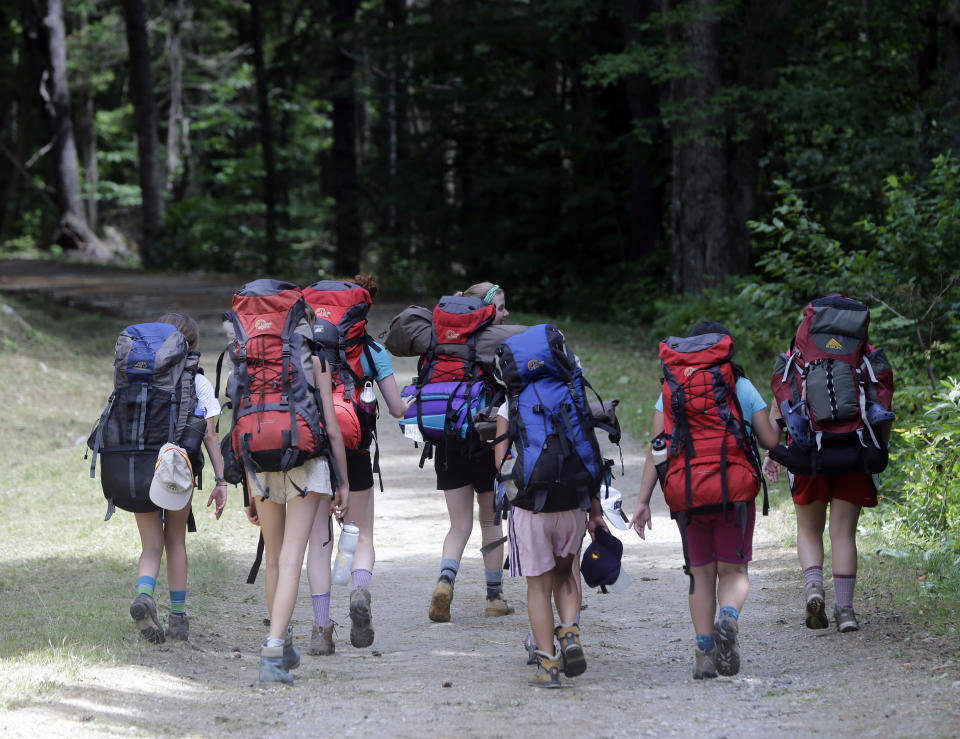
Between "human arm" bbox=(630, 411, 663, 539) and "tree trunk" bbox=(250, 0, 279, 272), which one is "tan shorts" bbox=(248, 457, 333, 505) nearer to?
"human arm" bbox=(630, 411, 663, 539)

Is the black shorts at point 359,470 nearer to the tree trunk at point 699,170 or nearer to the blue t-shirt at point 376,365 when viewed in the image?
the blue t-shirt at point 376,365

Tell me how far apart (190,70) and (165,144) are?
779 cm

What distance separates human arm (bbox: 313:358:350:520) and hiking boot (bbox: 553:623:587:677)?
4.07ft

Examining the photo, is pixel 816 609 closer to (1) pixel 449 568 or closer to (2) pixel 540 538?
(2) pixel 540 538

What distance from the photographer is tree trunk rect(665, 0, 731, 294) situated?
62.4ft

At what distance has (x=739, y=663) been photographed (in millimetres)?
5684

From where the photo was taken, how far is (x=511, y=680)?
568 cm

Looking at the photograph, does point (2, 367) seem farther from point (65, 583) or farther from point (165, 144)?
point (165, 144)

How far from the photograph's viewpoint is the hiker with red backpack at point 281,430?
536 centimetres

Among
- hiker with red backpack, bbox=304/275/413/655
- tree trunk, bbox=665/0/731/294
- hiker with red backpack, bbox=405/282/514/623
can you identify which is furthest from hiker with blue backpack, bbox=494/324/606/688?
tree trunk, bbox=665/0/731/294

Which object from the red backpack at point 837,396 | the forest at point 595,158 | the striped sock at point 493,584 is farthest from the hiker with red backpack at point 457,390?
the forest at point 595,158

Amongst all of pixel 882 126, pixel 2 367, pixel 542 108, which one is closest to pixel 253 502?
pixel 2 367

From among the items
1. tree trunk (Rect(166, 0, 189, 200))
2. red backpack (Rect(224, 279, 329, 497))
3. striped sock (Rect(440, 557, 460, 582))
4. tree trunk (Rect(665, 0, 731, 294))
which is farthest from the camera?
tree trunk (Rect(166, 0, 189, 200))

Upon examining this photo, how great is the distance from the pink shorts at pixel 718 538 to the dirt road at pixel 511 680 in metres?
0.61
